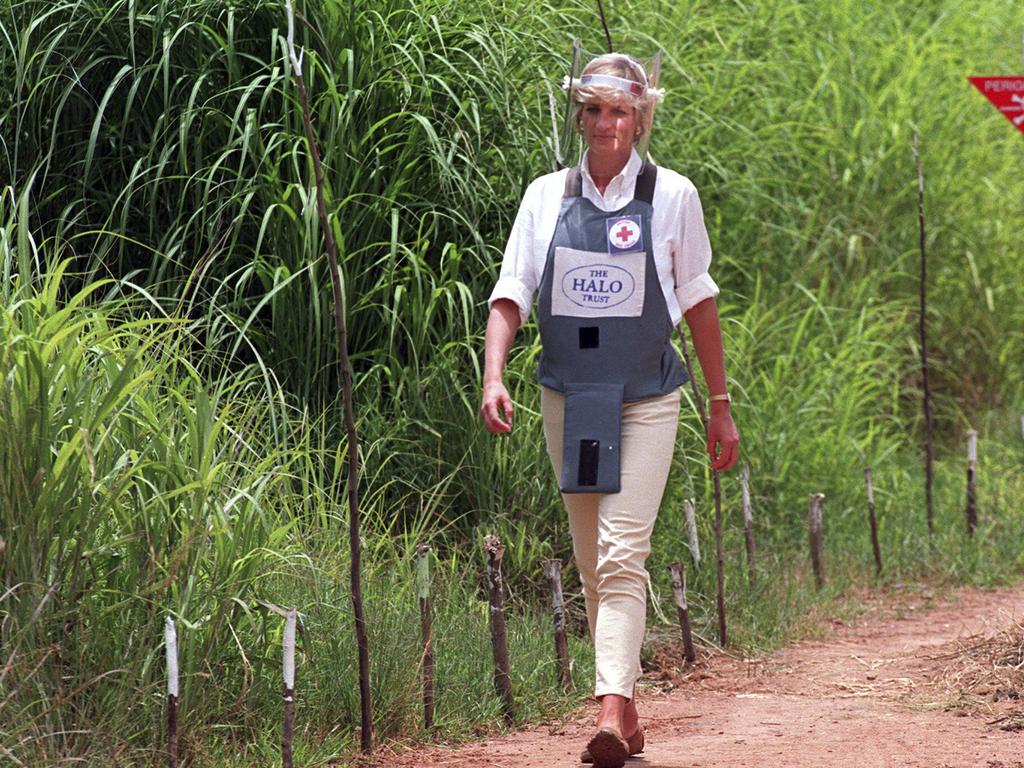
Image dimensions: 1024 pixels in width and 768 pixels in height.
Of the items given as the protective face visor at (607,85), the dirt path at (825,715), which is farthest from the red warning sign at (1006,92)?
the protective face visor at (607,85)

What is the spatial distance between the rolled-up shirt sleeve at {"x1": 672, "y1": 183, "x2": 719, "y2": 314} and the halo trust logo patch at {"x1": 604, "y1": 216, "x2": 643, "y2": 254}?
0.09 m

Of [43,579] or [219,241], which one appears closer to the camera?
[43,579]

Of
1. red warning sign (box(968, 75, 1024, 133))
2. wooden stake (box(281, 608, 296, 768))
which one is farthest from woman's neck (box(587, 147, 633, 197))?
red warning sign (box(968, 75, 1024, 133))

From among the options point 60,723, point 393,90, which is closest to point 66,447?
point 60,723

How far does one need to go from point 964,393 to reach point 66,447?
7092mm

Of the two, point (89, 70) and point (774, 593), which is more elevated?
point (89, 70)

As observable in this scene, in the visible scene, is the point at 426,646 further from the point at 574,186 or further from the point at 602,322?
the point at 574,186

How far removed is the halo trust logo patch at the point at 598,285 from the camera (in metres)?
3.75

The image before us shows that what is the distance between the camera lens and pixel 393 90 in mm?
5723

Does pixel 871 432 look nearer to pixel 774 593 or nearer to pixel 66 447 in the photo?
pixel 774 593

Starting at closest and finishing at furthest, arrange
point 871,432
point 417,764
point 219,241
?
point 417,764
point 219,241
point 871,432

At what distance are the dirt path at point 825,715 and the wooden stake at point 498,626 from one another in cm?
12

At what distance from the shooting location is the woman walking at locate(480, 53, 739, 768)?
373 centimetres

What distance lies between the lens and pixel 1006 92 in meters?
7.54
